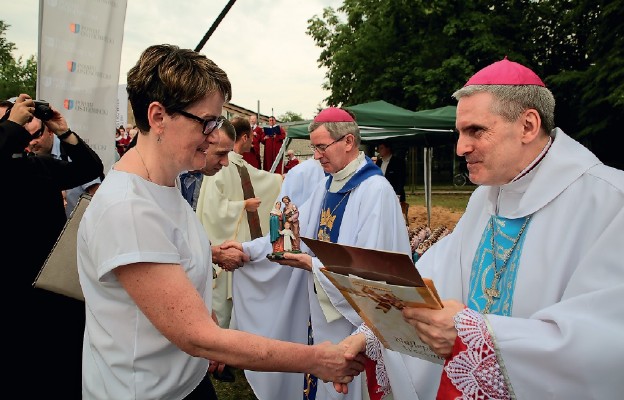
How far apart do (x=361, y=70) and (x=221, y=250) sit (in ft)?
75.3

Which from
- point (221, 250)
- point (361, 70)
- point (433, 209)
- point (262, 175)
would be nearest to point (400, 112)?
point (262, 175)

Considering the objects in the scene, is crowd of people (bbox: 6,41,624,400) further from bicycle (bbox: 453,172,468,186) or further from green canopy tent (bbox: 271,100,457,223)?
bicycle (bbox: 453,172,468,186)

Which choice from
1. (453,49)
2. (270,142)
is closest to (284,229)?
(270,142)

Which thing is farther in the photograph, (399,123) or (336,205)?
(399,123)

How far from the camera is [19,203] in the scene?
8.71ft

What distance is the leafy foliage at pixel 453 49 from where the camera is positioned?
844 inches

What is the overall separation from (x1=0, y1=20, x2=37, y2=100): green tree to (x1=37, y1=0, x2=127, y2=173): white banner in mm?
43650

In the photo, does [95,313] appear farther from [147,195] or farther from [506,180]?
[506,180]

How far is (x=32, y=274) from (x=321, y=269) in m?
1.71

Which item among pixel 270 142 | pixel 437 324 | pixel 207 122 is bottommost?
pixel 437 324

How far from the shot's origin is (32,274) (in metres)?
2.64

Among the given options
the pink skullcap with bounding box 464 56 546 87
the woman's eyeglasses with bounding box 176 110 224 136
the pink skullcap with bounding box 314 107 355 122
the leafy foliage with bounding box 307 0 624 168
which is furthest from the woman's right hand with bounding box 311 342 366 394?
the leafy foliage with bounding box 307 0 624 168

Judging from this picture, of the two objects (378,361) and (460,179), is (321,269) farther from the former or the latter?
(460,179)

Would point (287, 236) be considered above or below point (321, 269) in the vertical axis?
above
